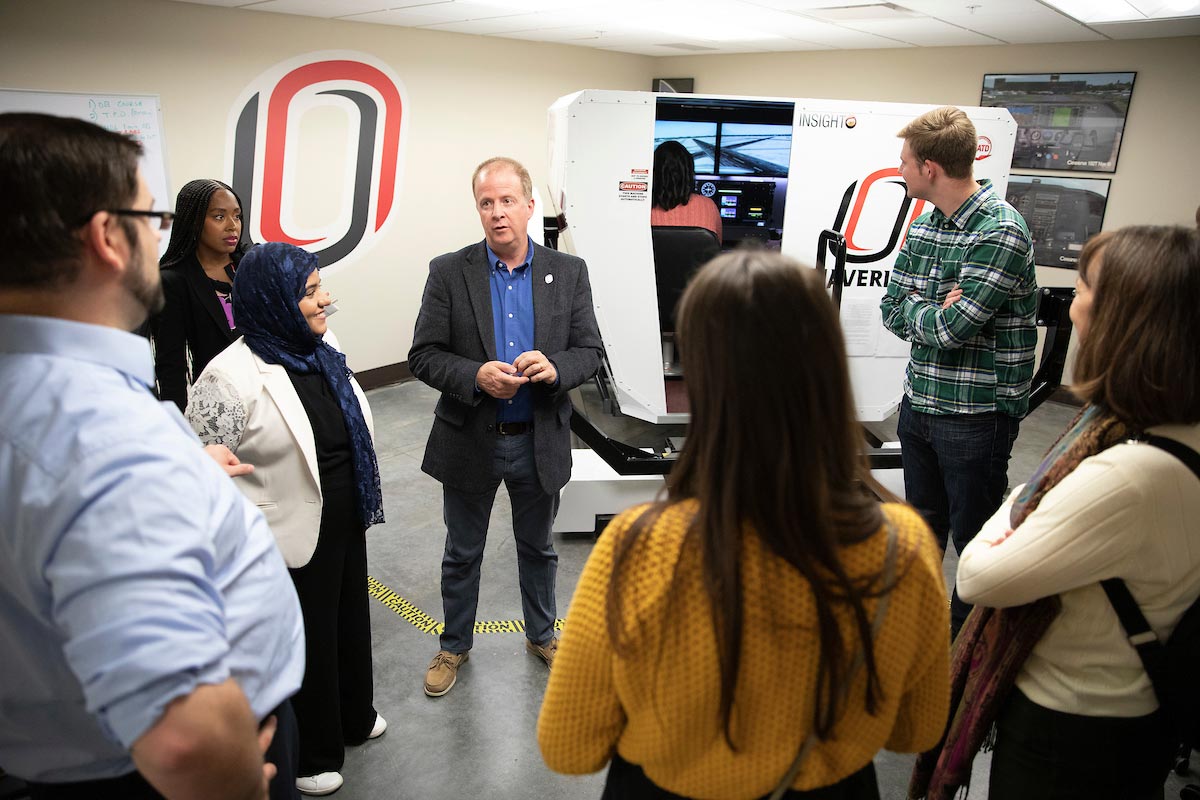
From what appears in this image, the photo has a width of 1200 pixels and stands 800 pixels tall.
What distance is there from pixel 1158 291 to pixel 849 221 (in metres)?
2.65

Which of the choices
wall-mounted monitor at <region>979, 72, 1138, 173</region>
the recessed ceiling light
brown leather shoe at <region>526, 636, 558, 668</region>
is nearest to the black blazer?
brown leather shoe at <region>526, 636, 558, 668</region>

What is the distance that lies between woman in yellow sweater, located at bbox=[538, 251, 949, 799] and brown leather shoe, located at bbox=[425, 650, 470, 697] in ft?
5.49

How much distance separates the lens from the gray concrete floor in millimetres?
2145

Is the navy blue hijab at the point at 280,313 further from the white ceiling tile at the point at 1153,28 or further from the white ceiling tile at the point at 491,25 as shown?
→ the white ceiling tile at the point at 1153,28

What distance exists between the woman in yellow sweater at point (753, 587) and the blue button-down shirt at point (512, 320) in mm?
1476

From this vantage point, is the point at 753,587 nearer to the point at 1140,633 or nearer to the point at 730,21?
the point at 1140,633

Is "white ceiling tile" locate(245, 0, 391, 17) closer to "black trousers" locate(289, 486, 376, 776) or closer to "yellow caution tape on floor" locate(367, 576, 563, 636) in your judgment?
"yellow caution tape on floor" locate(367, 576, 563, 636)

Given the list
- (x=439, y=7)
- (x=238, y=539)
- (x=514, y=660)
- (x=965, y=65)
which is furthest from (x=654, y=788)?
(x=965, y=65)

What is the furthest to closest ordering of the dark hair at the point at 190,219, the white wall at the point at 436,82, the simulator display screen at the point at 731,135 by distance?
the white wall at the point at 436,82, the simulator display screen at the point at 731,135, the dark hair at the point at 190,219

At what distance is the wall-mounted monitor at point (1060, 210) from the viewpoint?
5.57 meters

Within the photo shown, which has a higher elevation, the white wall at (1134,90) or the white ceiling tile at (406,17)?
the white ceiling tile at (406,17)

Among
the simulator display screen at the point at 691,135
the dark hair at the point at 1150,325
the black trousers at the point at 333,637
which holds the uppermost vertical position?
the simulator display screen at the point at 691,135

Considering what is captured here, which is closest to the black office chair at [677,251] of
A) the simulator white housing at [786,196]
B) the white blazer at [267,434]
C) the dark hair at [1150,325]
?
the simulator white housing at [786,196]

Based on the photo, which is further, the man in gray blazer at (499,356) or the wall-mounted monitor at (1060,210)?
the wall-mounted monitor at (1060,210)
